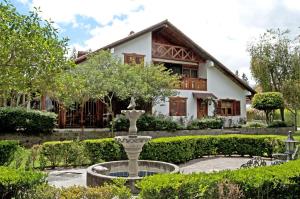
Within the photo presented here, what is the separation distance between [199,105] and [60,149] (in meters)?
19.5

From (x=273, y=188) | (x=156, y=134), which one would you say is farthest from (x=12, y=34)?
(x=156, y=134)

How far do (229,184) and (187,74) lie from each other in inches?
1074

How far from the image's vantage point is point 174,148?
15508 millimetres

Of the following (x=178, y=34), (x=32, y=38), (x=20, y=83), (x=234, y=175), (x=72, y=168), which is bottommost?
(x=72, y=168)

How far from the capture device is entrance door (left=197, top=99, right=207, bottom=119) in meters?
31.4

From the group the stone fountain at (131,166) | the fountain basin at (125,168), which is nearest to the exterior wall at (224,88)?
the fountain basin at (125,168)

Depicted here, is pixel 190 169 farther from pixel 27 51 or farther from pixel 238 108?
pixel 238 108

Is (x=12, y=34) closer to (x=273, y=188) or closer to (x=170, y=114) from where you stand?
(x=273, y=188)

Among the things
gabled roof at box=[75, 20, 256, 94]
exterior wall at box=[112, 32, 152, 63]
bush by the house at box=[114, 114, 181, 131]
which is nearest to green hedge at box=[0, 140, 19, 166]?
bush by the house at box=[114, 114, 181, 131]

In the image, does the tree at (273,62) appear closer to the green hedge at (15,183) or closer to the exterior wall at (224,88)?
the exterior wall at (224,88)

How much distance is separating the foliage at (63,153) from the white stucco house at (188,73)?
14.0 meters

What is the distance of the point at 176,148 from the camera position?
1559 cm

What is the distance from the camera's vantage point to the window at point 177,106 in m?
29.7

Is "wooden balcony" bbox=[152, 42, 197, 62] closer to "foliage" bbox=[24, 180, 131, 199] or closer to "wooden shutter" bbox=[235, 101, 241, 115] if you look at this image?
"wooden shutter" bbox=[235, 101, 241, 115]
